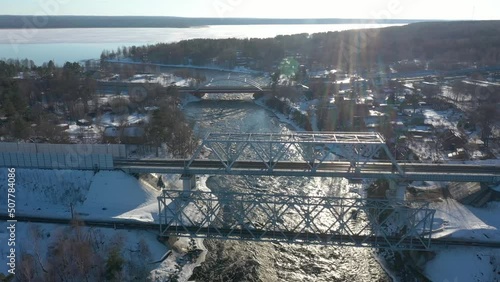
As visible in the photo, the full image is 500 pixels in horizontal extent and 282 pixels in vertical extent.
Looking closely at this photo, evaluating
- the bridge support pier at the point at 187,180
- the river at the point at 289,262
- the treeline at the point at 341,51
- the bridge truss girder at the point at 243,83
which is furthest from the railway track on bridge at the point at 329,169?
the treeline at the point at 341,51

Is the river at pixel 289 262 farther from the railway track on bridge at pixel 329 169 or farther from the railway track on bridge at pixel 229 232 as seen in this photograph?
the railway track on bridge at pixel 329 169

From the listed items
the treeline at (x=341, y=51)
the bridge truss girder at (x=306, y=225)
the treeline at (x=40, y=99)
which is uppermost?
the treeline at (x=341, y=51)

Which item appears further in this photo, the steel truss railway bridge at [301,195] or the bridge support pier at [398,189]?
the bridge support pier at [398,189]

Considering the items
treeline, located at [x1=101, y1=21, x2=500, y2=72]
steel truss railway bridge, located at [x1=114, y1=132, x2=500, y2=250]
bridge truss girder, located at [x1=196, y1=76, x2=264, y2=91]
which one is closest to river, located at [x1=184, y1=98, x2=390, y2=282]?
steel truss railway bridge, located at [x1=114, y1=132, x2=500, y2=250]

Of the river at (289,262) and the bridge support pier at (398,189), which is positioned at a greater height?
the bridge support pier at (398,189)

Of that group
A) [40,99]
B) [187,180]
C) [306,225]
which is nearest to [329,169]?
[306,225]

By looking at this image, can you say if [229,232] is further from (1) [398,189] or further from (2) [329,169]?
(1) [398,189]

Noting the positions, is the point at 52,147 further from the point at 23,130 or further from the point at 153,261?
the point at 153,261

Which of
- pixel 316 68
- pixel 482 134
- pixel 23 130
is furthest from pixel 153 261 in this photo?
pixel 316 68

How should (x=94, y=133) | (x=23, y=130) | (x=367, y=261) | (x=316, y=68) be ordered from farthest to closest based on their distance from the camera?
(x=316, y=68) < (x=94, y=133) < (x=23, y=130) < (x=367, y=261)
